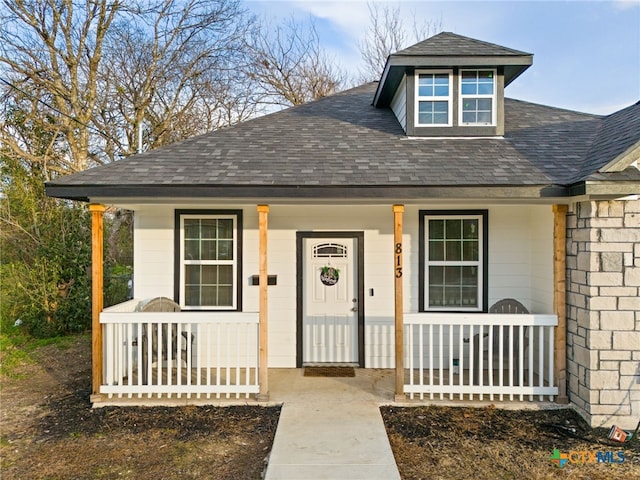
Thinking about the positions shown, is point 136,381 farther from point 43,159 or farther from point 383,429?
point 43,159

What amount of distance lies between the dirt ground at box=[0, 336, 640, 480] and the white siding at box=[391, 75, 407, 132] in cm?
448

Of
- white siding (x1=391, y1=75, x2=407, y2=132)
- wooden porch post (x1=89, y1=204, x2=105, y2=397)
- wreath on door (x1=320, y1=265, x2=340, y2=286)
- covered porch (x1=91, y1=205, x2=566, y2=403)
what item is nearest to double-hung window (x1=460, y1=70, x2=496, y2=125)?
white siding (x1=391, y1=75, x2=407, y2=132)

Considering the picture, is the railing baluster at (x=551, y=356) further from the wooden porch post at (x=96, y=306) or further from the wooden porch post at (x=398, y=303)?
the wooden porch post at (x=96, y=306)

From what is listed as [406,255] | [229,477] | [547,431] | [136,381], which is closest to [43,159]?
[136,381]

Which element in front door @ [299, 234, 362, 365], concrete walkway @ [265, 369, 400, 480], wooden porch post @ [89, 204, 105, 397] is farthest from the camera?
front door @ [299, 234, 362, 365]

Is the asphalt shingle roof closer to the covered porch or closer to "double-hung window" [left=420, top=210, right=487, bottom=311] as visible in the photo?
the covered porch

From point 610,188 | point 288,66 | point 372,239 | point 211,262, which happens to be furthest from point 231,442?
point 288,66

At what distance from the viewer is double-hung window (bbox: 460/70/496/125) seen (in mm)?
6719

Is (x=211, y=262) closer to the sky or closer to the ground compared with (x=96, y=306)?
closer to the sky

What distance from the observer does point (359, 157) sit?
19.5ft

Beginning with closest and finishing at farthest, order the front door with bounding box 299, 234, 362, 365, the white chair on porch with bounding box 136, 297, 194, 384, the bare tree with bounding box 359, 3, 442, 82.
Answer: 1. the white chair on porch with bounding box 136, 297, 194, 384
2. the front door with bounding box 299, 234, 362, 365
3. the bare tree with bounding box 359, 3, 442, 82

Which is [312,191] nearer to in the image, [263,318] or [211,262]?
[263,318]

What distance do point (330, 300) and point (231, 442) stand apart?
2.97 metres

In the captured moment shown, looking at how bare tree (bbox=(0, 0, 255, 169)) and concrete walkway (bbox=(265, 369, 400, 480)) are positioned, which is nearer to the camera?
concrete walkway (bbox=(265, 369, 400, 480))
